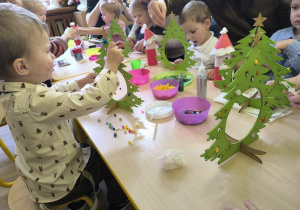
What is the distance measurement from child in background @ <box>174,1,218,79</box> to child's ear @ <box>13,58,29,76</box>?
0.99 m

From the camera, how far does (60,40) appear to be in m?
1.89

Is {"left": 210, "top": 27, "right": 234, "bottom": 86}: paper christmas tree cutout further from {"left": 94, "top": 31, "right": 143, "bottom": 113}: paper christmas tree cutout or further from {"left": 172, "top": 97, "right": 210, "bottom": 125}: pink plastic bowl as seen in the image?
{"left": 94, "top": 31, "right": 143, "bottom": 113}: paper christmas tree cutout

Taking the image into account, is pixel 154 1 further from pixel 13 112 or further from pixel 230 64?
pixel 13 112

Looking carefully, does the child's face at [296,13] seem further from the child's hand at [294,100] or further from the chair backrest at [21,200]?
the chair backrest at [21,200]

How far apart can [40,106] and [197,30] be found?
1.07m

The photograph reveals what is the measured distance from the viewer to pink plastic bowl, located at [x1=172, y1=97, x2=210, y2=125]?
0.86m

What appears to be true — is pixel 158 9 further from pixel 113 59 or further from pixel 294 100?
pixel 294 100

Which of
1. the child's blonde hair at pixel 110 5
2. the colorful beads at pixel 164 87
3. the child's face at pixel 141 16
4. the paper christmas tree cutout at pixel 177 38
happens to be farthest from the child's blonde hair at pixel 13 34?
the child's blonde hair at pixel 110 5

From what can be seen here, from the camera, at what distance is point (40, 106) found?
700mm

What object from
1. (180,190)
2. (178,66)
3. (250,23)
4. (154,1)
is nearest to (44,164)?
(180,190)

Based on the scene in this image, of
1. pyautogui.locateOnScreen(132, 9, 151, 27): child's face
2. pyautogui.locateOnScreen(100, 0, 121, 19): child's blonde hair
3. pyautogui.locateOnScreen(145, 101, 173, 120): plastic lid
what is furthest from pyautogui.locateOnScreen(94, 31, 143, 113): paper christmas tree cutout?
pyautogui.locateOnScreen(100, 0, 121, 19): child's blonde hair

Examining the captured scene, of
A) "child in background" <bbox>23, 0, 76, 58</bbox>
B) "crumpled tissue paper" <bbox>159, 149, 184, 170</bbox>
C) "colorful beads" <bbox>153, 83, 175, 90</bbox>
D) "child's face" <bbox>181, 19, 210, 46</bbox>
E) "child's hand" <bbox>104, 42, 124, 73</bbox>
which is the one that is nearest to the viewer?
"crumpled tissue paper" <bbox>159, 149, 184, 170</bbox>

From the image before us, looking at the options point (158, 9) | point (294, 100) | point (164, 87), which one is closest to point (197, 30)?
point (158, 9)

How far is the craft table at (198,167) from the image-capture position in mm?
563
